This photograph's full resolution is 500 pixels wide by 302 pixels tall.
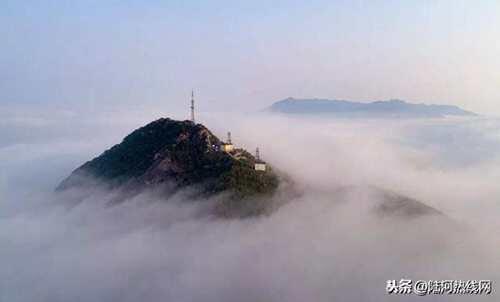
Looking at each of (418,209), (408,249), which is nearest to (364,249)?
(408,249)

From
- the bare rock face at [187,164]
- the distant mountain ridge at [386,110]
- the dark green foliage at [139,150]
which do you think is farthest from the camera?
the distant mountain ridge at [386,110]

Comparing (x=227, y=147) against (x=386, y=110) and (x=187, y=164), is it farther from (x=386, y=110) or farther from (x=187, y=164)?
(x=386, y=110)

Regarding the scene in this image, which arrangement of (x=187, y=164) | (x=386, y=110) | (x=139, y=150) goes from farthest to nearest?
(x=386, y=110) < (x=139, y=150) < (x=187, y=164)

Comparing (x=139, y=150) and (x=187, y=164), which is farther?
Answer: (x=139, y=150)

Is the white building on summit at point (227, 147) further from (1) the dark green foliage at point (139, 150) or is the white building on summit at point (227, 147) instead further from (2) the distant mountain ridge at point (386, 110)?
(2) the distant mountain ridge at point (386, 110)

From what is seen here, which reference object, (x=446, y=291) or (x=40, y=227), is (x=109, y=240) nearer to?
(x=40, y=227)

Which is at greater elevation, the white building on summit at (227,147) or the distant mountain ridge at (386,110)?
the white building on summit at (227,147)

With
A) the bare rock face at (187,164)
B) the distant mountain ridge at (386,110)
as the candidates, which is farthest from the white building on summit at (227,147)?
the distant mountain ridge at (386,110)

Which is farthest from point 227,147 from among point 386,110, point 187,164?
point 386,110

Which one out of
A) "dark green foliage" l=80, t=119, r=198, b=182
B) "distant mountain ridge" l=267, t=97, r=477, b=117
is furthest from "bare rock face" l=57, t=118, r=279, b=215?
"distant mountain ridge" l=267, t=97, r=477, b=117
